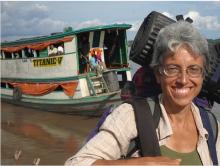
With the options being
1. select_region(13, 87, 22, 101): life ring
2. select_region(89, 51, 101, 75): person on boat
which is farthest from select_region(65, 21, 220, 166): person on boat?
select_region(13, 87, 22, 101): life ring

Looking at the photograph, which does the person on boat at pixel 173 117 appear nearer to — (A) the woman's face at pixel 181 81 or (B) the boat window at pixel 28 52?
(A) the woman's face at pixel 181 81

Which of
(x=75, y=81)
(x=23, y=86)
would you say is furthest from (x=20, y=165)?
(x=23, y=86)

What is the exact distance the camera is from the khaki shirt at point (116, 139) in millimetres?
1614

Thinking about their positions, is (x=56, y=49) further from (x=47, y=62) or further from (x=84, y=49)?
(x=84, y=49)

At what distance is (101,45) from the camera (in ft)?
45.1

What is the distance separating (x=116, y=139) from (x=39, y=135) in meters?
9.58

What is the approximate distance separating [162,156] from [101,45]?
1226 centimetres

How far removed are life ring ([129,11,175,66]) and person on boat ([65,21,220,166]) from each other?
35 centimetres

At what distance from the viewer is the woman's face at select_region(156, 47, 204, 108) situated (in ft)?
5.81

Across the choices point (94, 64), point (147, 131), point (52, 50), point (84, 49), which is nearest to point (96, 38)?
point (84, 49)

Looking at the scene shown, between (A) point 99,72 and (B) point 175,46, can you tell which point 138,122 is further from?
(A) point 99,72

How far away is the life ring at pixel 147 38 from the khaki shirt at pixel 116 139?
0.55 metres

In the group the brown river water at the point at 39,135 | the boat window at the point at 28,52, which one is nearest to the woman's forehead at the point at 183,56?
the brown river water at the point at 39,135

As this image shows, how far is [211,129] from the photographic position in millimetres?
1843
